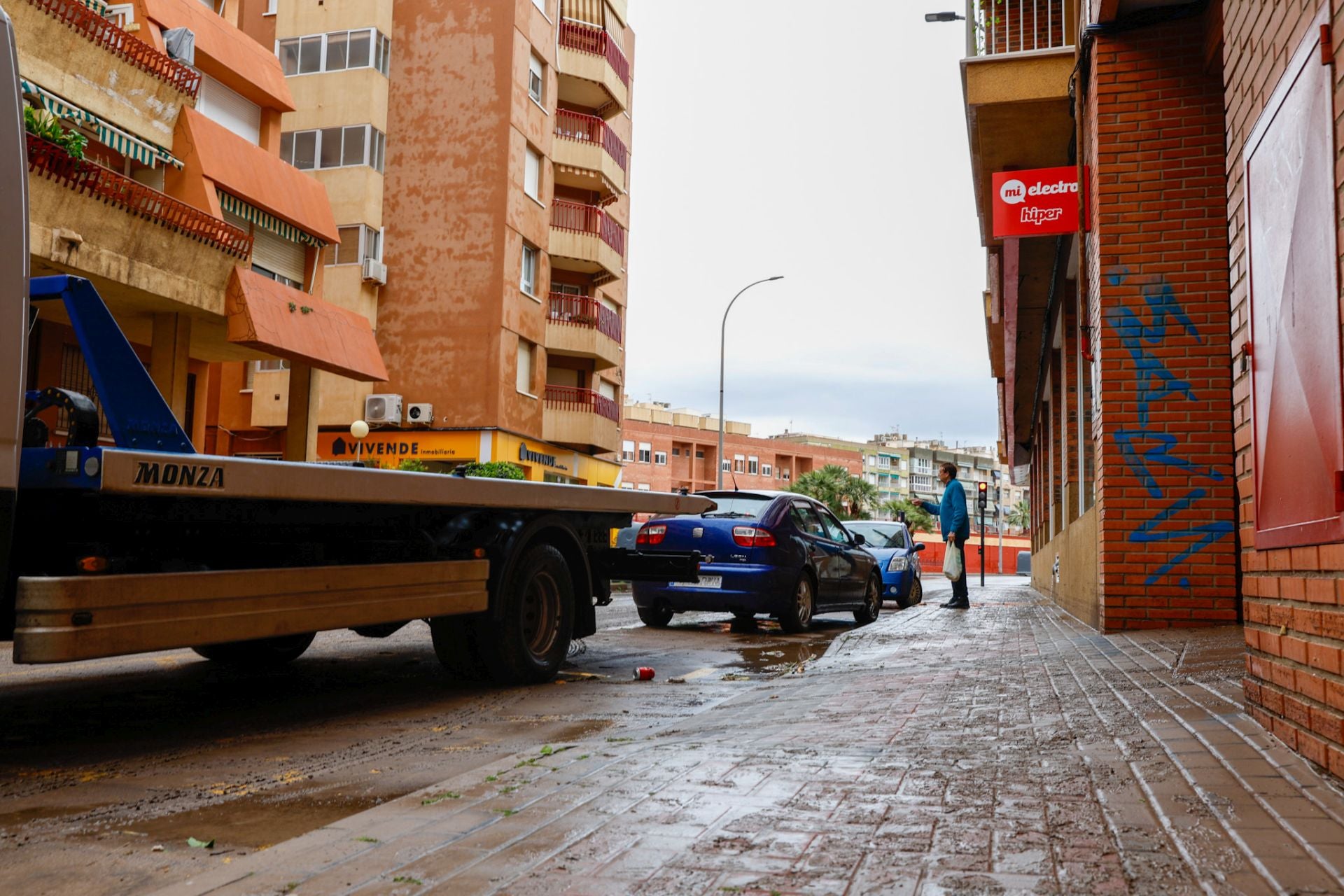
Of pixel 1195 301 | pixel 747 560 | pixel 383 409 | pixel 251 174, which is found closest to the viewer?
pixel 1195 301

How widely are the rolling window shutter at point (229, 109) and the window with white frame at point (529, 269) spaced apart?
38.1ft

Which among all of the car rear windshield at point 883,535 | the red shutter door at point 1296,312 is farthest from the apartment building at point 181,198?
the red shutter door at point 1296,312

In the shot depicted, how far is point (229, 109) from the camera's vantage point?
2170 cm

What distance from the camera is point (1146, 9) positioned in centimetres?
882

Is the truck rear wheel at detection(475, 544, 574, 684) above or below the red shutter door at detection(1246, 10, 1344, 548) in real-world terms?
below

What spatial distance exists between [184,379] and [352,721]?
13.8 meters

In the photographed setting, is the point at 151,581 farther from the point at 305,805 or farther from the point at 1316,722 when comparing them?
the point at 1316,722

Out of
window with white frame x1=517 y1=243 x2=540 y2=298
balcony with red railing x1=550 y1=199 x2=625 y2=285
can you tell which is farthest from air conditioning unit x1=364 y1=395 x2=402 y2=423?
balcony with red railing x1=550 y1=199 x2=625 y2=285

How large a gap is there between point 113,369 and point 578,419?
3054cm

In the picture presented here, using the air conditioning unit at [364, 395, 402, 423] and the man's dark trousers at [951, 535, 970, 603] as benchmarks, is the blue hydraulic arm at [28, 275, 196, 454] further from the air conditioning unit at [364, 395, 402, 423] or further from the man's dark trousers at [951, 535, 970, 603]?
the air conditioning unit at [364, 395, 402, 423]

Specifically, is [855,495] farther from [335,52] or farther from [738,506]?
[738,506]

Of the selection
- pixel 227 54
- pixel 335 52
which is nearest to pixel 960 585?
pixel 227 54

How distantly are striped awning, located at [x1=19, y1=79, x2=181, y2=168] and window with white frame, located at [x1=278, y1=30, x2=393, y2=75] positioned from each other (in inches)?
551

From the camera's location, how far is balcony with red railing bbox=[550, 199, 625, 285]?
35719 mm
